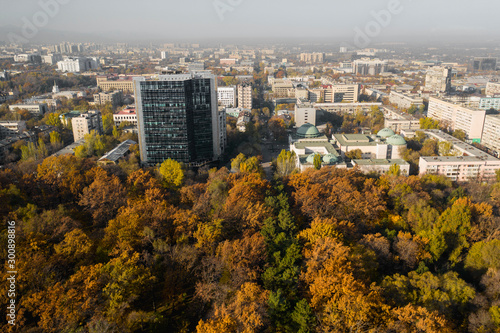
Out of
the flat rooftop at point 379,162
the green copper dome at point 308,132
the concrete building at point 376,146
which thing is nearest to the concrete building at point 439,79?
the concrete building at point 376,146

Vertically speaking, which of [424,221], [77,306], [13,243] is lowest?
[424,221]

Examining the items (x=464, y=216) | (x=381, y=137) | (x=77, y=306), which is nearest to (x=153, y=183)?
(x=77, y=306)

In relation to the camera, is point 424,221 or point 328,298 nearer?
point 328,298

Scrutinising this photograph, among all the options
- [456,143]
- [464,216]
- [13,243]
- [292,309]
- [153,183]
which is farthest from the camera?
[456,143]

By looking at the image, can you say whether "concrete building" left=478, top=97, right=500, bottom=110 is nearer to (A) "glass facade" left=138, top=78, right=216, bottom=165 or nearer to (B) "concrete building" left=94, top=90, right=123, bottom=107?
(A) "glass facade" left=138, top=78, right=216, bottom=165

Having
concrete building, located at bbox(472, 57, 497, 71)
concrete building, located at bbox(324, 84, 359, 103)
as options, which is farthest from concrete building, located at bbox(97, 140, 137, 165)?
concrete building, located at bbox(472, 57, 497, 71)

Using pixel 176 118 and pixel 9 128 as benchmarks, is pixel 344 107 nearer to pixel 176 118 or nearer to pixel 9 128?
pixel 176 118

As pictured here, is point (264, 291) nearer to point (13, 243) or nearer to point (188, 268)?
point (188, 268)
